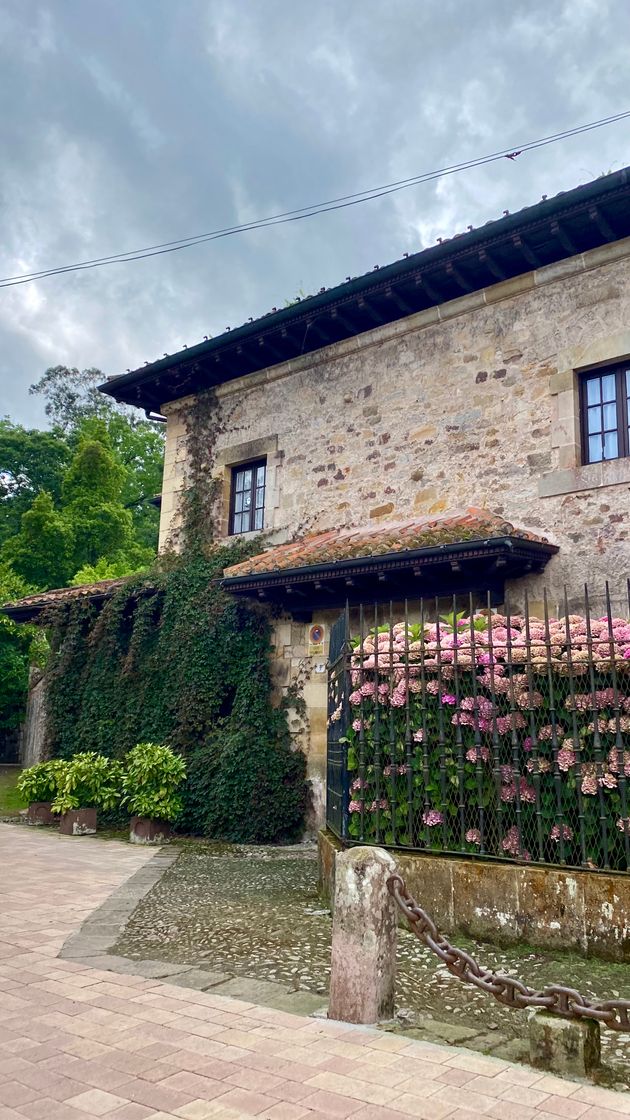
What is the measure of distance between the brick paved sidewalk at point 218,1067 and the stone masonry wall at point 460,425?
5434 millimetres

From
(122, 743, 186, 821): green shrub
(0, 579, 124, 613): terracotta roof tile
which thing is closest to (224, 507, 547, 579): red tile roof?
(122, 743, 186, 821): green shrub

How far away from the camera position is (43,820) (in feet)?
36.9

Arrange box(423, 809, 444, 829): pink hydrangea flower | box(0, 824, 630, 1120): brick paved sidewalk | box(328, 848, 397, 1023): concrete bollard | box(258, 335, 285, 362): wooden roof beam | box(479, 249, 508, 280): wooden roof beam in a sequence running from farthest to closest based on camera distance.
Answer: box(258, 335, 285, 362): wooden roof beam
box(479, 249, 508, 280): wooden roof beam
box(423, 809, 444, 829): pink hydrangea flower
box(328, 848, 397, 1023): concrete bollard
box(0, 824, 630, 1120): brick paved sidewalk

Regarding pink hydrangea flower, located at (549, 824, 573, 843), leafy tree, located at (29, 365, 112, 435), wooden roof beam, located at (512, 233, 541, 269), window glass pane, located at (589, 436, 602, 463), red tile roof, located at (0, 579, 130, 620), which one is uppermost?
leafy tree, located at (29, 365, 112, 435)

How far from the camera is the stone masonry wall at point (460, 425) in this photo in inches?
317

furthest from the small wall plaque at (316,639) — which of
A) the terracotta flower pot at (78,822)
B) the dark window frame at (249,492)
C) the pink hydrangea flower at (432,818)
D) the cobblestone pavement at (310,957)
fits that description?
the pink hydrangea flower at (432,818)

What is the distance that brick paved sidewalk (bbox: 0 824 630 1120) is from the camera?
2.54 m

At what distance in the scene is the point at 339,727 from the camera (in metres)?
5.89

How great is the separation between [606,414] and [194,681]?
5.94 metres

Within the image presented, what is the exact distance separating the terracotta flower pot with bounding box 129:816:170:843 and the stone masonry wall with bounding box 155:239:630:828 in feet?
6.56

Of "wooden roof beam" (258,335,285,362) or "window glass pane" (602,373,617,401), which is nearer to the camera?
"window glass pane" (602,373,617,401)

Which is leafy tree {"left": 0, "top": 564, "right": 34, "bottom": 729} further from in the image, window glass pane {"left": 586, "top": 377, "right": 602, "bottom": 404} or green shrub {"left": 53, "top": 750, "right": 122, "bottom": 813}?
window glass pane {"left": 586, "top": 377, "right": 602, "bottom": 404}

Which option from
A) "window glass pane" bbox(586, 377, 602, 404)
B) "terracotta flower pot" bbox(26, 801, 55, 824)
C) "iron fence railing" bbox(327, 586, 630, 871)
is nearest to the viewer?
"iron fence railing" bbox(327, 586, 630, 871)

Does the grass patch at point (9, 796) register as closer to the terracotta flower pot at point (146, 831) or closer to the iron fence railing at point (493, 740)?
the terracotta flower pot at point (146, 831)
